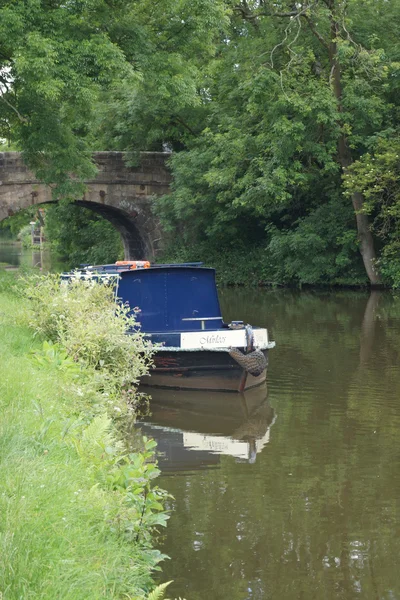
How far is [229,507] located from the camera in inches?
289

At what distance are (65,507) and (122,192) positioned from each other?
30840 mm

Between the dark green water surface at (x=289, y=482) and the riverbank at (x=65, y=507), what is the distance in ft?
3.04

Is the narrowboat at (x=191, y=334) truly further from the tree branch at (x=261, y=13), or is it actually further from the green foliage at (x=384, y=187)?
the tree branch at (x=261, y=13)

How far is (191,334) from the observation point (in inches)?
522

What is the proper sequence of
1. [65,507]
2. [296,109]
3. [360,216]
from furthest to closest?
[360,216] → [296,109] → [65,507]

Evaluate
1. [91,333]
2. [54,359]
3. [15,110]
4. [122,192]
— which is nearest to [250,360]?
[91,333]

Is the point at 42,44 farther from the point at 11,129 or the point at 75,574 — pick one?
the point at 75,574

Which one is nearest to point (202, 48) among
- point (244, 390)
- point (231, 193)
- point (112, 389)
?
point (231, 193)

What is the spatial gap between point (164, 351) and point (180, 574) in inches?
290

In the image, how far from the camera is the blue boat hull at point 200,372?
13.0 m

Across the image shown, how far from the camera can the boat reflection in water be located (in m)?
9.26

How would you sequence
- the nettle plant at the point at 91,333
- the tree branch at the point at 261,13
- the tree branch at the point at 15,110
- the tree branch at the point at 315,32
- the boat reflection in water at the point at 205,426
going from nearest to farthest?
the boat reflection in water at the point at 205,426 → the nettle plant at the point at 91,333 → the tree branch at the point at 15,110 → the tree branch at the point at 261,13 → the tree branch at the point at 315,32

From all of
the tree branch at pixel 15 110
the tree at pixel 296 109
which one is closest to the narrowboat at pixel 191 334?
the tree branch at pixel 15 110

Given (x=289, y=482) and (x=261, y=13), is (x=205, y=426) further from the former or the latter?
(x=261, y=13)
